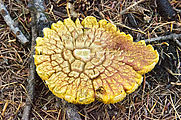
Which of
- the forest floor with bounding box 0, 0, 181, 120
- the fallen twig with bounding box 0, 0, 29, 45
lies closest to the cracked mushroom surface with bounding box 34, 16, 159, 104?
the forest floor with bounding box 0, 0, 181, 120

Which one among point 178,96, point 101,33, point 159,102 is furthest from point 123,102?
point 101,33

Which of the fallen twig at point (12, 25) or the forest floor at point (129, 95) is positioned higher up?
the fallen twig at point (12, 25)

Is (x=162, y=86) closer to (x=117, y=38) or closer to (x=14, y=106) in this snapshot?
(x=117, y=38)

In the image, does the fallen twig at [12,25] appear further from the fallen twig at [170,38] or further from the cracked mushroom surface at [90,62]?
the fallen twig at [170,38]

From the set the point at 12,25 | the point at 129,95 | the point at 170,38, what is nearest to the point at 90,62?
the point at 129,95

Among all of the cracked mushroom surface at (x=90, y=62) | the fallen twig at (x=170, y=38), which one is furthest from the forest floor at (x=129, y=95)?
the cracked mushroom surface at (x=90, y=62)

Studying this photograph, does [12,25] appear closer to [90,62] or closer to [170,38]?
[90,62]
